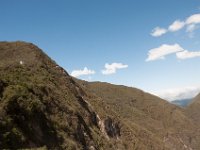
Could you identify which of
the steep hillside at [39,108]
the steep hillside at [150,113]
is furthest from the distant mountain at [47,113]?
the steep hillside at [150,113]

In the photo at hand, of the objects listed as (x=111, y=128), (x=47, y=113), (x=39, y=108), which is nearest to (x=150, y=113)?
(x=111, y=128)

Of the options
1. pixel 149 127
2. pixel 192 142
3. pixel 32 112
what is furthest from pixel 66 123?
pixel 192 142

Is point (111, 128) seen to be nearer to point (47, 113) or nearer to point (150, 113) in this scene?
point (47, 113)

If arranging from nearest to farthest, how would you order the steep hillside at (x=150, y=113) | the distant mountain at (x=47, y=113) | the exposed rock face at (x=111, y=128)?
1. the distant mountain at (x=47, y=113)
2. the exposed rock face at (x=111, y=128)
3. the steep hillside at (x=150, y=113)

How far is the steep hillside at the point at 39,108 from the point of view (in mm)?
37656

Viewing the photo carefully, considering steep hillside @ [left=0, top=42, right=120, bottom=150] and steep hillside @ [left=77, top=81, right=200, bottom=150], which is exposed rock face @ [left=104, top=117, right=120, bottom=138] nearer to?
steep hillside @ [left=0, top=42, right=120, bottom=150]

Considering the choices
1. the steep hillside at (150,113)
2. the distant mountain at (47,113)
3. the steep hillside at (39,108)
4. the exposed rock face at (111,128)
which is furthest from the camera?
the steep hillside at (150,113)

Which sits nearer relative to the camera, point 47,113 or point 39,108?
point 39,108

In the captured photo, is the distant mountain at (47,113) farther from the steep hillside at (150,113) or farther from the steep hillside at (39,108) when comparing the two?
the steep hillside at (150,113)

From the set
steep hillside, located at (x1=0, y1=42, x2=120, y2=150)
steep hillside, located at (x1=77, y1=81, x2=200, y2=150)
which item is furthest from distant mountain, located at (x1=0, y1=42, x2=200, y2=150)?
steep hillside, located at (x1=77, y1=81, x2=200, y2=150)

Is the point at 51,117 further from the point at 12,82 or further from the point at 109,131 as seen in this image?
the point at 109,131

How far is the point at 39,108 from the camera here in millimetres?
45406

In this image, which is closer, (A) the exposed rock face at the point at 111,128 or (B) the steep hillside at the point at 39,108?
→ (B) the steep hillside at the point at 39,108

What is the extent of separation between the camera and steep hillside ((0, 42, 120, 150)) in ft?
124
